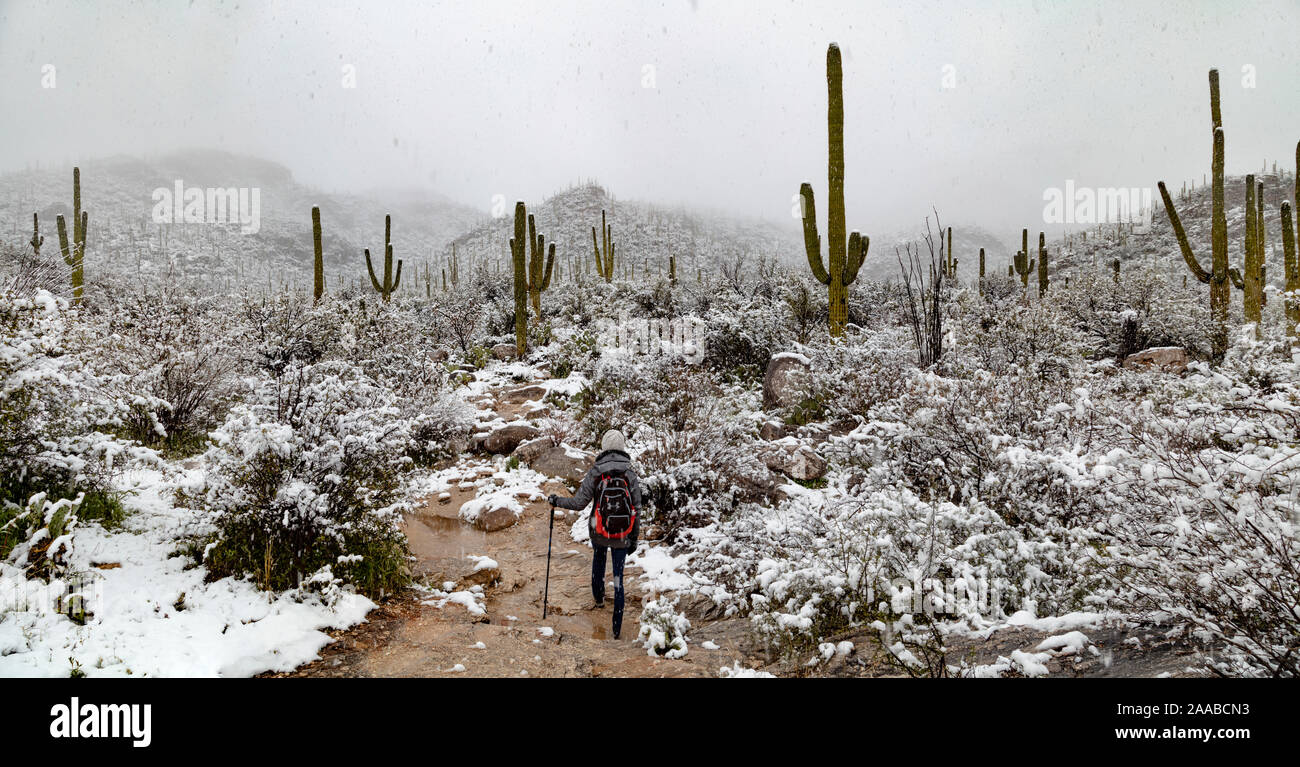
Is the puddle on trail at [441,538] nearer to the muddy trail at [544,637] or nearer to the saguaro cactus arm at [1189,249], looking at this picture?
the muddy trail at [544,637]

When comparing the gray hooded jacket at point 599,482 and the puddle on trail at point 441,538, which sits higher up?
the gray hooded jacket at point 599,482

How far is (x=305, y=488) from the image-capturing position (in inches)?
164

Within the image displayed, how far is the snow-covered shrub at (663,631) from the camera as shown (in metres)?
4.13

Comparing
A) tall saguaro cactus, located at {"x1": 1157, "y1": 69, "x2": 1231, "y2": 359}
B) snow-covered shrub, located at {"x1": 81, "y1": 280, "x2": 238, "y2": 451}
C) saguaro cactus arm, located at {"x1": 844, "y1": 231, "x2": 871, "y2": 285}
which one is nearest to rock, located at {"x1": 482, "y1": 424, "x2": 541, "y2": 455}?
snow-covered shrub, located at {"x1": 81, "y1": 280, "x2": 238, "y2": 451}

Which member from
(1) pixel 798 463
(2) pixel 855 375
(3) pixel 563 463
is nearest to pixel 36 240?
(3) pixel 563 463

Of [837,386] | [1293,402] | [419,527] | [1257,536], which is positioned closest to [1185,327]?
[837,386]

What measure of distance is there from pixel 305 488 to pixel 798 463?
18.0 feet

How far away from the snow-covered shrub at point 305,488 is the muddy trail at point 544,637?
58cm

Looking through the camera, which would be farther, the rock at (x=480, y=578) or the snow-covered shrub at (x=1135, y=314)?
the snow-covered shrub at (x=1135, y=314)

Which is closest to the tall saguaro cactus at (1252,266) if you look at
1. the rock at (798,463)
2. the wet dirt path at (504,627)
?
the rock at (798,463)

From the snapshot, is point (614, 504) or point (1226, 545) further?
point (614, 504)

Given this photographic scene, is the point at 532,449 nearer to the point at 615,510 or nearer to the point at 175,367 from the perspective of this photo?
the point at 615,510

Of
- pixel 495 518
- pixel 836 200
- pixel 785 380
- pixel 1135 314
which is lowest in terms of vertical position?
pixel 495 518

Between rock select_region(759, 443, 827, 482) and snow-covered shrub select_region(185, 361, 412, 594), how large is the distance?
14.5ft
